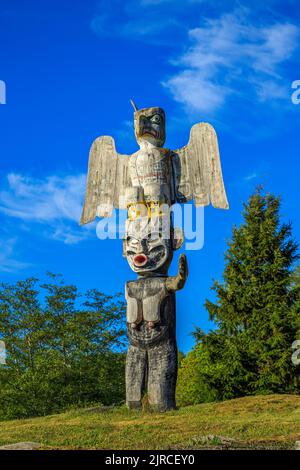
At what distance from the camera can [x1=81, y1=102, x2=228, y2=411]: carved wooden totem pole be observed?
13695 mm

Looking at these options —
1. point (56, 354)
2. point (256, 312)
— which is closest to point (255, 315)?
point (256, 312)

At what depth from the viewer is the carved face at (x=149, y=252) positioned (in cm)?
1419

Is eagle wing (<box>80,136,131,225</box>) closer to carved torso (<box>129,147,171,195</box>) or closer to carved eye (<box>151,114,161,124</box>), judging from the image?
carved torso (<box>129,147,171,195</box>)

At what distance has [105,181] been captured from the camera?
640 inches

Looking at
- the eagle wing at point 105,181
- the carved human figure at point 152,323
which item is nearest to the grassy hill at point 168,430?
the carved human figure at point 152,323

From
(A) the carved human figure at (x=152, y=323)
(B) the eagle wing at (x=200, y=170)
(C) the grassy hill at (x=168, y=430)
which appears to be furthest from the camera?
(B) the eagle wing at (x=200, y=170)

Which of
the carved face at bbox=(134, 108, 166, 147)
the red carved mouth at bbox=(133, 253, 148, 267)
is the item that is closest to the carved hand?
the red carved mouth at bbox=(133, 253, 148, 267)

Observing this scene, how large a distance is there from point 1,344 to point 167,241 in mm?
12377

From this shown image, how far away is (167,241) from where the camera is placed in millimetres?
14320

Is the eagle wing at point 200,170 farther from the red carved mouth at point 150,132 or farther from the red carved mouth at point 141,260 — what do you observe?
the red carved mouth at point 141,260

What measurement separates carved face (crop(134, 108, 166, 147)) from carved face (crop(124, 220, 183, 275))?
2.69 meters

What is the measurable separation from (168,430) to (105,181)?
7646 millimetres

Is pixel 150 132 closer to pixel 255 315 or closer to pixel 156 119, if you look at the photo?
pixel 156 119
